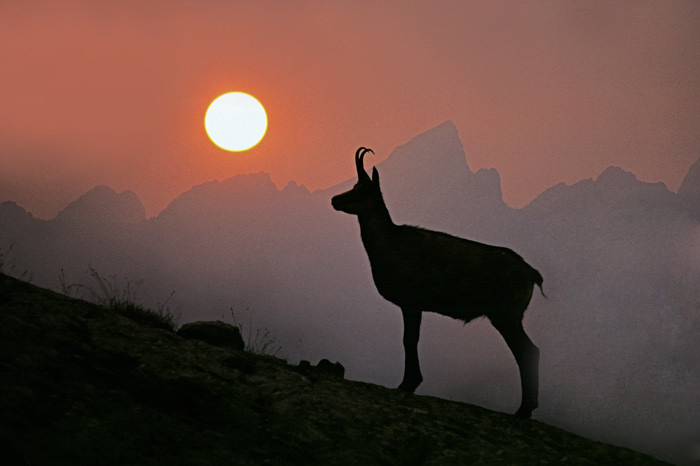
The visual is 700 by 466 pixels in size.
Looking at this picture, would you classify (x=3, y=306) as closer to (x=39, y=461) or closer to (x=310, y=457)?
(x=39, y=461)

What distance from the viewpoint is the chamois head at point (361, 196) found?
727cm

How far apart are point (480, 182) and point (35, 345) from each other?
175958 mm

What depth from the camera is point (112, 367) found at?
4.44 metres

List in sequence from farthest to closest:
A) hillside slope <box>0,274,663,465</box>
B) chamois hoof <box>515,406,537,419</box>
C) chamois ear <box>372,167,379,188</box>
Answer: chamois ear <box>372,167,379,188</box>, chamois hoof <box>515,406,537,419</box>, hillside slope <box>0,274,663,465</box>

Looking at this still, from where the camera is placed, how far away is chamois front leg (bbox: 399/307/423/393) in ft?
21.6

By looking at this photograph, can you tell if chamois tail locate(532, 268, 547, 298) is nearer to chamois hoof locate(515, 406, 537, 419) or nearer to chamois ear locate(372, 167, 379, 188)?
chamois hoof locate(515, 406, 537, 419)

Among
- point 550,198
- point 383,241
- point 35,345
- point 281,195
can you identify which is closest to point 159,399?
point 35,345

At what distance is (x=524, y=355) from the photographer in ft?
21.3

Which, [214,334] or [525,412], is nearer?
[525,412]

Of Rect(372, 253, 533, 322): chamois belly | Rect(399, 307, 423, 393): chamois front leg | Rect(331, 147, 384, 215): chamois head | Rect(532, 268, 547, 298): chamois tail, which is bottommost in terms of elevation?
Rect(399, 307, 423, 393): chamois front leg

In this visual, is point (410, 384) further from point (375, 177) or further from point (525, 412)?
point (375, 177)

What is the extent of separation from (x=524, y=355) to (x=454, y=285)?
1.14 m

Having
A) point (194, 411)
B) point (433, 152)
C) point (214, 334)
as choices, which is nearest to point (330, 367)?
point (214, 334)

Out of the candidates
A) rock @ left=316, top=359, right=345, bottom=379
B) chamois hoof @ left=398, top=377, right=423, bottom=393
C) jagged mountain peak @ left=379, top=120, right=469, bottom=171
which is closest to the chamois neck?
rock @ left=316, top=359, right=345, bottom=379
